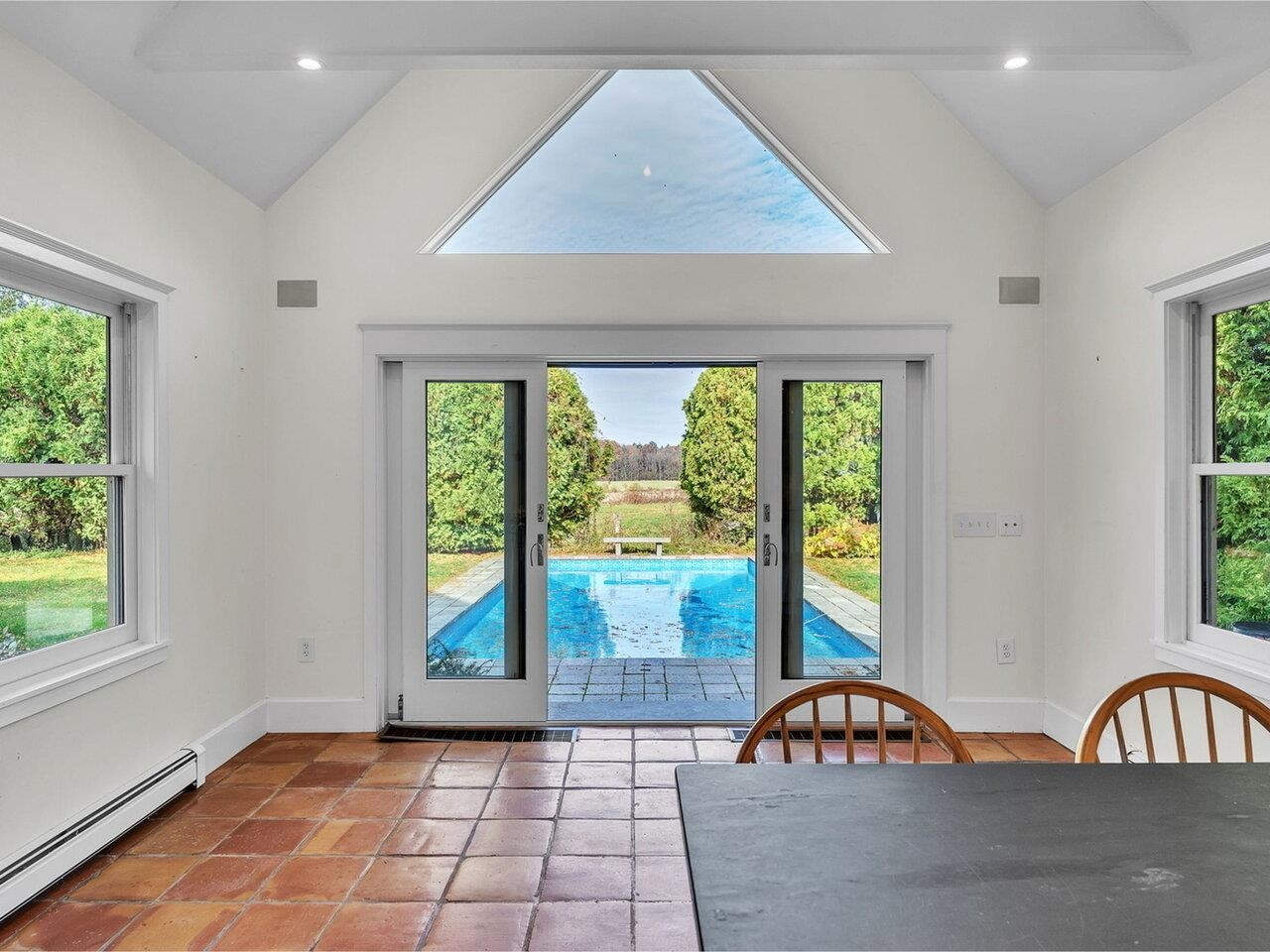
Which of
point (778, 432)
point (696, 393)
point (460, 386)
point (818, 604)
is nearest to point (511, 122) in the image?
point (460, 386)

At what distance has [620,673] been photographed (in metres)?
5.16

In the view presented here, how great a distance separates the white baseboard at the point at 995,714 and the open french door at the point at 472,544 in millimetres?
2059

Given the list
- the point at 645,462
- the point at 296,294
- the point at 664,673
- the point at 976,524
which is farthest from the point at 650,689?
the point at 645,462

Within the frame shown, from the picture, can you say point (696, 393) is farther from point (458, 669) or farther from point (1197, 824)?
point (1197, 824)

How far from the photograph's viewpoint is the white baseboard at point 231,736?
10.6 feet

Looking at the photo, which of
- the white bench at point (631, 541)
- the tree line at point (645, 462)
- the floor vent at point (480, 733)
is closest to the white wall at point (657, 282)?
the floor vent at point (480, 733)

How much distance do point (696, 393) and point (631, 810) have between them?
741cm

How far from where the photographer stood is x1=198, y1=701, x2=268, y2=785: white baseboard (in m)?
3.22

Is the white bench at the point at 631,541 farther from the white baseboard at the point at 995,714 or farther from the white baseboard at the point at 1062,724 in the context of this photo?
the white baseboard at the point at 1062,724

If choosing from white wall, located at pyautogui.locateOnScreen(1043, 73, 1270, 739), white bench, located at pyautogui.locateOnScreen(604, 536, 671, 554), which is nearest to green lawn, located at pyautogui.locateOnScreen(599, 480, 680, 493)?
white bench, located at pyautogui.locateOnScreen(604, 536, 671, 554)

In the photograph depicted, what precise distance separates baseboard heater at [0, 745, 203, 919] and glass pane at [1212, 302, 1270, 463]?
4.14 meters

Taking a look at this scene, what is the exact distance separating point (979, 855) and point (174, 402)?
317cm

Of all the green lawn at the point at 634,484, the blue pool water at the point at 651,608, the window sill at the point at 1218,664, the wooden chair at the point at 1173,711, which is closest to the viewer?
the wooden chair at the point at 1173,711

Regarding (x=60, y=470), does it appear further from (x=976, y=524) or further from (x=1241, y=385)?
(x=1241, y=385)
